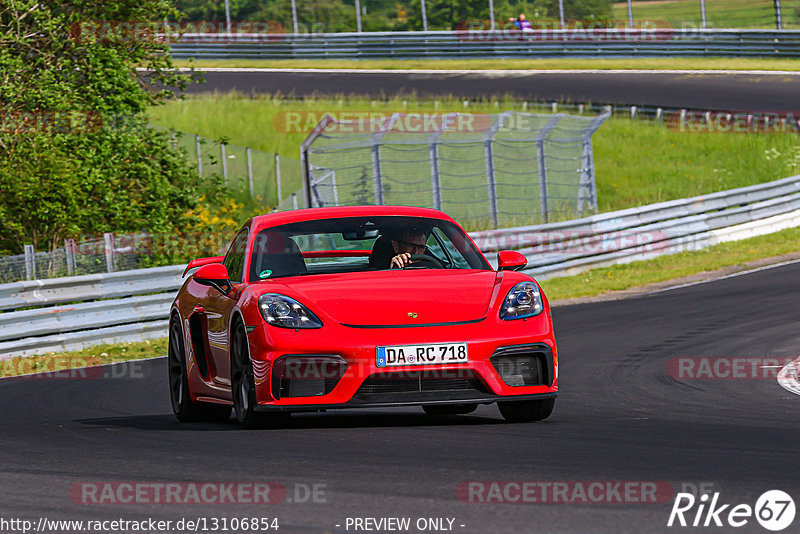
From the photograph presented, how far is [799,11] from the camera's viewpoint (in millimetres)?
40719

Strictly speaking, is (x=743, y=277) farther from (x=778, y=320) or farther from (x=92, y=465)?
(x=92, y=465)

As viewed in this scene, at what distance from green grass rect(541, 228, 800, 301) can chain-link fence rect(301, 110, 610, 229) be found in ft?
8.84

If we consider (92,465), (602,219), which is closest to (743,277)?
(602,219)

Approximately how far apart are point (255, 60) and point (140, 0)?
83.0 feet

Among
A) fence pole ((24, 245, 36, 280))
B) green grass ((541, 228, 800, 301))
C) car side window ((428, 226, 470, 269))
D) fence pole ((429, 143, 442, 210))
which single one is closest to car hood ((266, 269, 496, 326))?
car side window ((428, 226, 470, 269))

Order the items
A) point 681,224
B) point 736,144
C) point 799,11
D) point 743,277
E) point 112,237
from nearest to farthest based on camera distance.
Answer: point 112,237 < point 743,277 < point 681,224 < point 736,144 < point 799,11

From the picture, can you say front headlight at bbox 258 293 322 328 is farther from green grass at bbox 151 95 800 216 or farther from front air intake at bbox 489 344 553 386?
green grass at bbox 151 95 800 216

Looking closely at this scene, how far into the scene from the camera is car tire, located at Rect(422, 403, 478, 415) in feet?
29.6

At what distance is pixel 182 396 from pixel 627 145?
27.5 meters

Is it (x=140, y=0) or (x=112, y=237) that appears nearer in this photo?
(x=112, y=237)

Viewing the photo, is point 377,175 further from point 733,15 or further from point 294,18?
point 733,15

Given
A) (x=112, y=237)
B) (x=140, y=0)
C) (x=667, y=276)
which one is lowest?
(x=667, y=276)

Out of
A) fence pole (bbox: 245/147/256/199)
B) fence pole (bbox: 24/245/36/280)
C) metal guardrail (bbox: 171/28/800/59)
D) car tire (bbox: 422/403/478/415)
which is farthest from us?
metal guardrail (bbox: 171/28/800/59)

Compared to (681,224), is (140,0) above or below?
above
